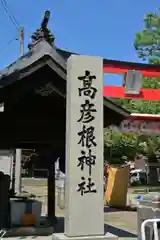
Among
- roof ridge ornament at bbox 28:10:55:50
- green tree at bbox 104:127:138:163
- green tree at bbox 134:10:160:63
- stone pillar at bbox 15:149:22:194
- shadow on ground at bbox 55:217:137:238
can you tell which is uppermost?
green tree at bbox 134:10:160:63

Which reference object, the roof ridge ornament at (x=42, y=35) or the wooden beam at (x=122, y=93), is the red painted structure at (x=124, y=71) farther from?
the roof ridge ornament at (x=42, y=35)

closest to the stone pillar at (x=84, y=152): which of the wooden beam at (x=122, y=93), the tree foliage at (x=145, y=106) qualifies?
the wooden beam at (x=122, y=93)

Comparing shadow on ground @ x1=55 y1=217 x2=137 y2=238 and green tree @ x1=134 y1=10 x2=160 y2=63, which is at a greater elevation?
green tree @ x1=134 y1=10 x2=160 y2=63

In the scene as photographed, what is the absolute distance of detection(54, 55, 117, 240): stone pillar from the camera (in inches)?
A: 290

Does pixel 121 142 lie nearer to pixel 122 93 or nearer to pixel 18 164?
pixel 18 164

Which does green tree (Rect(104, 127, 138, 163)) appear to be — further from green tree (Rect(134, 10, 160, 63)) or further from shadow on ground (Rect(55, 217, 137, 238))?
shadow on ground (Rect(55, 217, 137, 238))

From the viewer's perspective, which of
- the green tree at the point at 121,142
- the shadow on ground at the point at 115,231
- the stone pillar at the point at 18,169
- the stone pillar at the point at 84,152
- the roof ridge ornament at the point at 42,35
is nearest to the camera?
the stone pillar at the point at 84,152

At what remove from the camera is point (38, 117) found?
35.4ft

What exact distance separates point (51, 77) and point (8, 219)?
3974mm

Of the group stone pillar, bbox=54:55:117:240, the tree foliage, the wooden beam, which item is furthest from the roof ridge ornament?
the tree foliage

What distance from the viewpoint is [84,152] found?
767cm

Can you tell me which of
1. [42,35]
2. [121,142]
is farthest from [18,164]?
[42,35]

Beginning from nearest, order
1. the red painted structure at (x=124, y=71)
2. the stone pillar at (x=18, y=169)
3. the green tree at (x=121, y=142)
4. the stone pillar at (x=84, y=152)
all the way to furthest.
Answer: the stone pillar at (x=84, y=152) < the red painted structure at (x=124, y=71) < the stone pillar at (x=18, y=169) < the green tree at (x=121, y=142)

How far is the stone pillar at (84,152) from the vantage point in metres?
7.36
